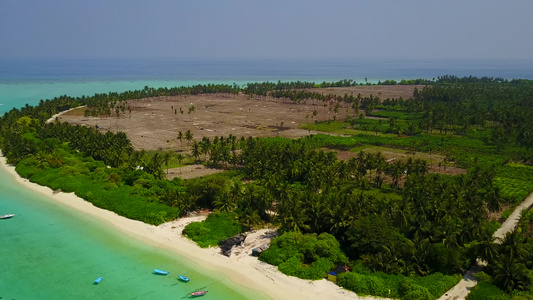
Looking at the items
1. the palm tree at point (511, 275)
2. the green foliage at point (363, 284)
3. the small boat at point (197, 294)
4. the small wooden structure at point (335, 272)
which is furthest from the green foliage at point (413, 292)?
the small boat at point (197, 294)

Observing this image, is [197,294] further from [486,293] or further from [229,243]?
[486,293]

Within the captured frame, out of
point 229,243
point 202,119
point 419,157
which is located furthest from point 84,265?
point 202,119

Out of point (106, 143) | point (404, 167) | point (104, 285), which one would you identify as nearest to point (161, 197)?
point (104, 285)

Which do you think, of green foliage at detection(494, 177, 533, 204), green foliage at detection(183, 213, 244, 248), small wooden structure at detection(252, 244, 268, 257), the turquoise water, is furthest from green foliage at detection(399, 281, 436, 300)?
green foliage at detection(494, 177, 533, 204)

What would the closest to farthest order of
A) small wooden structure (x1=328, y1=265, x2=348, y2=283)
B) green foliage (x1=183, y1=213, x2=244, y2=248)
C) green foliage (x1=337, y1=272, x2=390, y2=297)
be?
green foliage (x1=337, y1=272, x2=390, y2=297), small wooden structure (x1=328, y1=265, x2=348, y2=283), green foliage (x1=183, y1=213, x2=244, y2=248)

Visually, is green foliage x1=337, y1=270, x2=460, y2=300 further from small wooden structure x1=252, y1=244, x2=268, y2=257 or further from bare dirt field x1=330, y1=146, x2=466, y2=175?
bare dirt field x1=330, y1=146, x2=466, y2=175

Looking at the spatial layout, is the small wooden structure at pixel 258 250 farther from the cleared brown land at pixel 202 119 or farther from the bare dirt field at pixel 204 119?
the bare dirt field at pixel 204 119
